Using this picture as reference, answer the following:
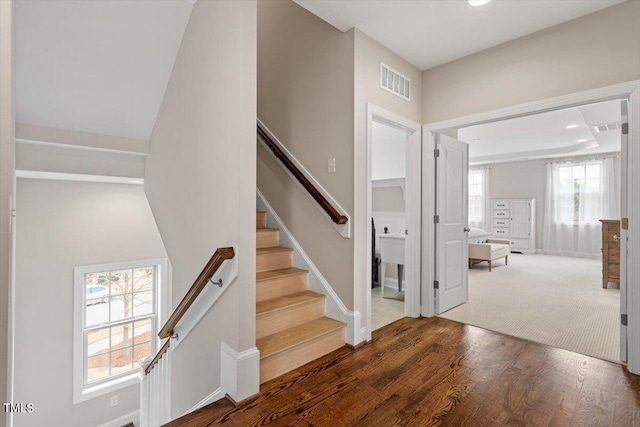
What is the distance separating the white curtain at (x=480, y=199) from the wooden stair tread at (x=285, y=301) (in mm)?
8043

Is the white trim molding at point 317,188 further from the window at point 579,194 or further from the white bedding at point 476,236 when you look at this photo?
the window at point 579,194

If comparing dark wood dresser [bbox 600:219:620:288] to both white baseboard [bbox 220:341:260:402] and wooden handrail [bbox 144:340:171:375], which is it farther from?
wooden handrail [bbox 144:340:171:375]

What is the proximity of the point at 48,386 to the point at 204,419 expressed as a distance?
371 centimetres

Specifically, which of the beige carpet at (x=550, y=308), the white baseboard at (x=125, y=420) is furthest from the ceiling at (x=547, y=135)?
the white baseboard at (x=125, y=420)

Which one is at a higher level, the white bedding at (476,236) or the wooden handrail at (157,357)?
the white bedding at (476,236)

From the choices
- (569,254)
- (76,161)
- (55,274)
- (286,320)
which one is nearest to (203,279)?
(286,320)

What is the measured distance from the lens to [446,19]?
99.9 inches

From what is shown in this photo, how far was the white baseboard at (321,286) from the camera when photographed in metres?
2.64

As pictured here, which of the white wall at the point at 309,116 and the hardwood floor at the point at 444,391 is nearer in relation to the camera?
the hardwood floor at the point at 444,391

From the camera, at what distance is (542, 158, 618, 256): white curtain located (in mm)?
7543

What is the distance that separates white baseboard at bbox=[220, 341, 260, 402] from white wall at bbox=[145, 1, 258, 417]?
0.11 ft

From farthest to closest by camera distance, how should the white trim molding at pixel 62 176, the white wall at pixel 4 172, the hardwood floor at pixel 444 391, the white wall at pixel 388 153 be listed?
the white wall at pixel 388 153
the white trim molding at pixel 62 176
the hardwood floor at pixel 444 391
the white wall at pixel 4 172

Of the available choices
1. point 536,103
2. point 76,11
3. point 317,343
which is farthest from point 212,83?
point 536,103

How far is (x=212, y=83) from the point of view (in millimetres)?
2162
